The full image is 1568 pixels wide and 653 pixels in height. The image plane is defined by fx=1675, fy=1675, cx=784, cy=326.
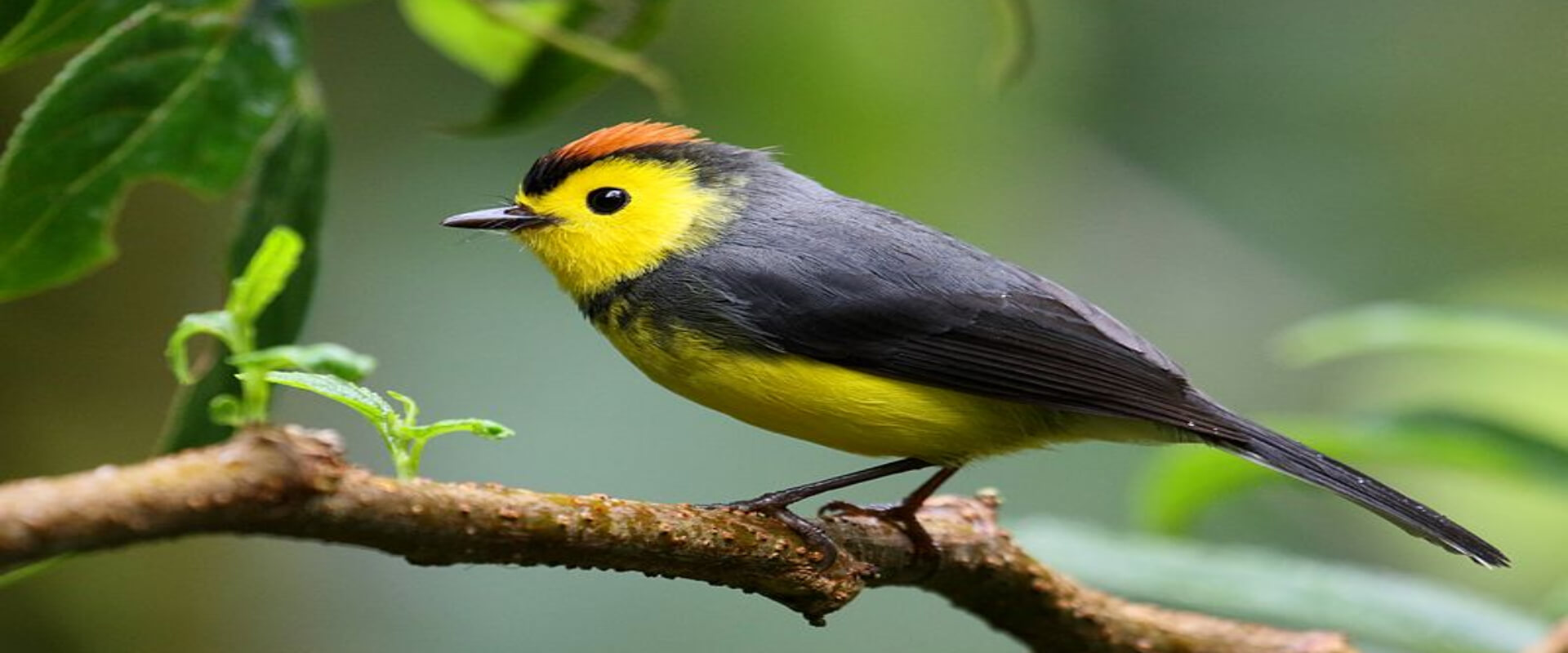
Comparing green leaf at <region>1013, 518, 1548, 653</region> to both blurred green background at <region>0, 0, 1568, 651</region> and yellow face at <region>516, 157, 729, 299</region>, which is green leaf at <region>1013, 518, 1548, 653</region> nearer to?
blurred green background at <region>0, 0, 1568, 651</region>

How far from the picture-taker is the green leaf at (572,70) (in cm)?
310

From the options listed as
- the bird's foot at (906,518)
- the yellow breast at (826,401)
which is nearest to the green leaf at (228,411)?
the bird's foot at (906,518)

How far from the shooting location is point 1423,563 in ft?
18.2

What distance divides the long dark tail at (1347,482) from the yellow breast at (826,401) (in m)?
0.40

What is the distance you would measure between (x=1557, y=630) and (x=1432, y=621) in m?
0.92

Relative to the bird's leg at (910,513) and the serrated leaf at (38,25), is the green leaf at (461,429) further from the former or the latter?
the bird's leg at (910,513)

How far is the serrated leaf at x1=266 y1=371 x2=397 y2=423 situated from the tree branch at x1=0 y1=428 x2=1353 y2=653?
90 millimetres

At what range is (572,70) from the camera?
317cm

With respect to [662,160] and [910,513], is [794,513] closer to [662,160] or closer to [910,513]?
[910,513]

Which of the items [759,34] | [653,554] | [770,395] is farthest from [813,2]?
[653,554]

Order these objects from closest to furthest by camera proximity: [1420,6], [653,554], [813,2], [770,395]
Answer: [653,554]
[770,395]
[813,2]
[1420,6]

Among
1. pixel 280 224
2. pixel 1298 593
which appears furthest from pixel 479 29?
pixel 1298 593

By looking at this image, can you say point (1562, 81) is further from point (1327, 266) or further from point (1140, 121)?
point (1140, 121)

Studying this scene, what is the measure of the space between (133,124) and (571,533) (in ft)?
3.70
